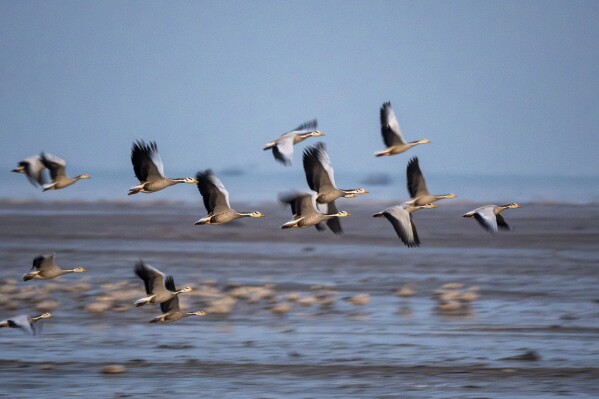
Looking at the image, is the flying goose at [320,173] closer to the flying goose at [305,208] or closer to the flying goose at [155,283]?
the flying goose at [305,208]

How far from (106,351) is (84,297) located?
6.56 metres

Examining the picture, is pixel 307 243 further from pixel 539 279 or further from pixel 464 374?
pixel 464 374

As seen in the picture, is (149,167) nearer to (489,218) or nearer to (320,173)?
(320,173)

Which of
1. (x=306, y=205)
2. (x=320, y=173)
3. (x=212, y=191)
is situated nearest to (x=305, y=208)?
(x=306, y=205)

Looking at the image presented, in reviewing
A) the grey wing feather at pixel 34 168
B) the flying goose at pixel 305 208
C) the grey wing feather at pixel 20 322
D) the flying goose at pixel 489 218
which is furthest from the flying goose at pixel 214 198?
the grey wing feather at pixel 34 168

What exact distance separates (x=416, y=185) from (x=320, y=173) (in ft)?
5.02

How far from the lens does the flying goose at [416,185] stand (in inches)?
675

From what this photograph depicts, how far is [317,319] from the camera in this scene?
22938mm

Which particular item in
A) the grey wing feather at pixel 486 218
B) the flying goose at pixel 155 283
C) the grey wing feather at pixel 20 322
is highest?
the grey wing feather at pixel 486 218

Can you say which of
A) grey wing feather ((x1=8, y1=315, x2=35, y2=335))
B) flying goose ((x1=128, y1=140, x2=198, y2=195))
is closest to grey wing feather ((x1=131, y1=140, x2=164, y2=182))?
flying goose ((x1=128, y1=140, x2=198, y2=195))

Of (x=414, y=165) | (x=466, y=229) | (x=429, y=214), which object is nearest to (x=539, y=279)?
(x=414, y=165)

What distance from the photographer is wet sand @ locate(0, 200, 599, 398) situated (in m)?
17.2

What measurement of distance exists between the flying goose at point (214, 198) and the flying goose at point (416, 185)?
257 centimetres

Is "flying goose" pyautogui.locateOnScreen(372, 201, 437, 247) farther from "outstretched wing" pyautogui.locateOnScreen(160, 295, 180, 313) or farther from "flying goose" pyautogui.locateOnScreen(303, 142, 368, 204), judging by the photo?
"outstretched wing" pyautogui.locateOnScreen(160, 295, 180, 313)
